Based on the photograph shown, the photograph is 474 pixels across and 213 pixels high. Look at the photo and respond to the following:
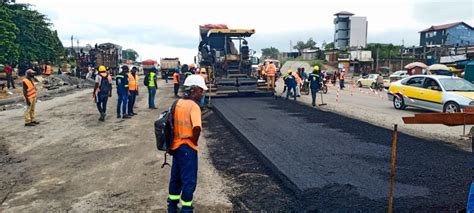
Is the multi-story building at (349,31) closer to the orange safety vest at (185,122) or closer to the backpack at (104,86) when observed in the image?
the backpack at (104,86)

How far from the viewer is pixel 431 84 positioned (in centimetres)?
1291

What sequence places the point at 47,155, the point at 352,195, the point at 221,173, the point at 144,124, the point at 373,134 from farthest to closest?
the point at 144,124 → the point at 373,134 → the point at 47,155 → the point at 221,173 → the point at 352,195

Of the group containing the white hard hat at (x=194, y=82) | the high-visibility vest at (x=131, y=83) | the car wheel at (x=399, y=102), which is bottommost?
the car wheel at (x=399, y=102)

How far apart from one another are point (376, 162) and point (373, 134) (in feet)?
8.49

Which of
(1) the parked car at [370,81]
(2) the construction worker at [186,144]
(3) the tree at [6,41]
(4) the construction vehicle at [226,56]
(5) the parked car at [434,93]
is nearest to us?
(2) the construction worker at [186,144]

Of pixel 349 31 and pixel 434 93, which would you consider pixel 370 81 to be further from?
pixel 349 31

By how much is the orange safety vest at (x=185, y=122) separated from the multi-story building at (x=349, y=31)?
59.3m

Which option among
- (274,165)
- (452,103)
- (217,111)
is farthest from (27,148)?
(452,103)

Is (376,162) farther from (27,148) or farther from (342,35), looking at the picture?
(342,35)

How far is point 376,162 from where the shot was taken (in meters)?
6.39

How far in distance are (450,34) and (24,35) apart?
64595mm

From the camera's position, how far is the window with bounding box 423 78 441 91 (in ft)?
41.2

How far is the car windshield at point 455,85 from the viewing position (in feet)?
39.9

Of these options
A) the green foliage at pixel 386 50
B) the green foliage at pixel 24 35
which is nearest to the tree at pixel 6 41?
the green foliage at pixel 24 35
